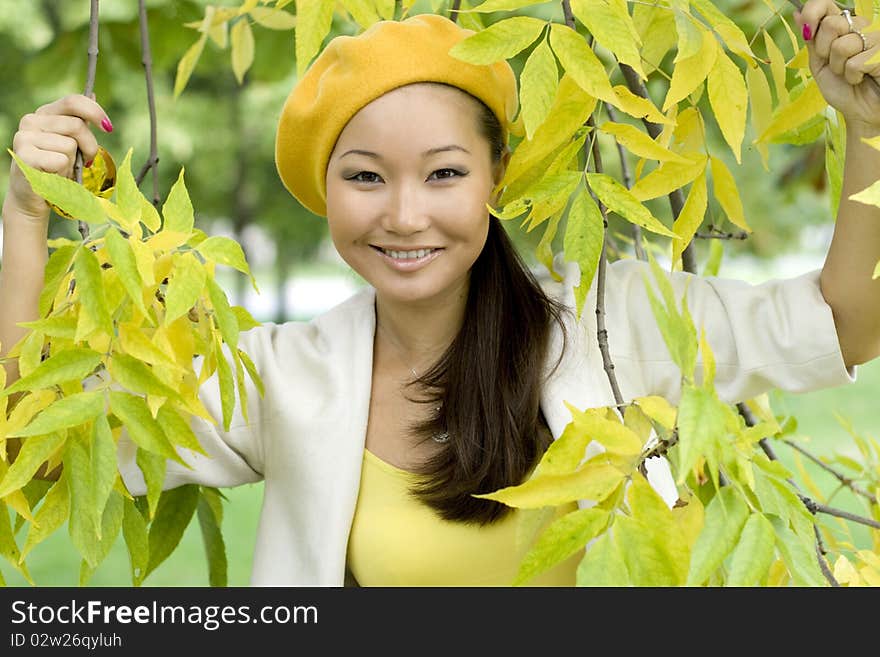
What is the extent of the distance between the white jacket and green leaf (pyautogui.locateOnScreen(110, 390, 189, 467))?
12.0 inches

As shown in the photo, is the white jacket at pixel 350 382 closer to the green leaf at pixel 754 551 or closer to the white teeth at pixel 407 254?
the white teeth at pixel 407 254

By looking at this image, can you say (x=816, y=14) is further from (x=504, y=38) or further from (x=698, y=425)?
(x=698, y=425)

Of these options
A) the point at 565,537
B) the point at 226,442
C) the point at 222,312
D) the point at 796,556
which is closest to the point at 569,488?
the point at 565,537

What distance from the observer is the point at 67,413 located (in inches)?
29.7

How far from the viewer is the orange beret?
3.55ft

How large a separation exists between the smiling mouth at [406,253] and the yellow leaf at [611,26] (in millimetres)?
393

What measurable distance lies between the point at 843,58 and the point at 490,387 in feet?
1.66

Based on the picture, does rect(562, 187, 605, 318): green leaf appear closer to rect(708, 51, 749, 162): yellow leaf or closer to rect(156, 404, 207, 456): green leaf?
rect(708, 51, 749, 162): yellow leaf

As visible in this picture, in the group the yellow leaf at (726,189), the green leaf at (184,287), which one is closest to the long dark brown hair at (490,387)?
the yellow leaf at (726,189)

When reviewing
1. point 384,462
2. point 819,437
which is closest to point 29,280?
point 384,462

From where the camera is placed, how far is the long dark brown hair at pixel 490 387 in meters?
1.15

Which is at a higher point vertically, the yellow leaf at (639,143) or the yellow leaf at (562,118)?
the yellow leaf at (562,118)

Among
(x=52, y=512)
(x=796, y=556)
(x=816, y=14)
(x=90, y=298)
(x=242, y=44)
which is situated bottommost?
(x=796, y=556)

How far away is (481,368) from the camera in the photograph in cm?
120
